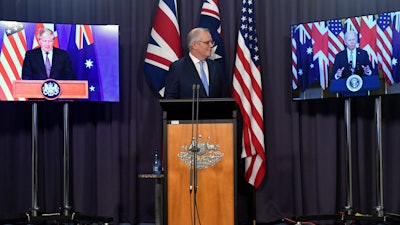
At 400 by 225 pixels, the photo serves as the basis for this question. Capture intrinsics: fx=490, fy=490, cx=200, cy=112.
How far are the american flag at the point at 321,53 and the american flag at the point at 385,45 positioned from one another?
0.44m

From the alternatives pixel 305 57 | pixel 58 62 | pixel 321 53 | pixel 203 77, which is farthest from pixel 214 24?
pixel 58 62

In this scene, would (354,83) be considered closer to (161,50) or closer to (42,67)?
(161,50)

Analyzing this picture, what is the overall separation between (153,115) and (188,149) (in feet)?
5.09

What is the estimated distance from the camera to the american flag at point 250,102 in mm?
4645

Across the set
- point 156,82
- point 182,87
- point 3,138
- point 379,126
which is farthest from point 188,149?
point 3,138

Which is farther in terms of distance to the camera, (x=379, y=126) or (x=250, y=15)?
(x=250, y=15)

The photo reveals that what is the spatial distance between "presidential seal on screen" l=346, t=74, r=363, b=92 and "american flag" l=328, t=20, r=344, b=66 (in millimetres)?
225

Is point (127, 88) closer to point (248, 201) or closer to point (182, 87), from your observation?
point (182, 87)

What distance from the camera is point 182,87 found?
4.27 meters

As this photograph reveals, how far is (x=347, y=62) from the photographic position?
410 centimetres

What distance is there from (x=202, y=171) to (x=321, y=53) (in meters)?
1.57

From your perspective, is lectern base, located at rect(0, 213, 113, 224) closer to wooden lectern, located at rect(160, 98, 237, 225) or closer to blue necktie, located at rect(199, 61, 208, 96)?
wooden lectern, located at rect(160, 98, 237, 225)

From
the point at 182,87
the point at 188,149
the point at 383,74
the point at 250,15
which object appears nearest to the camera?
the point at 188,149

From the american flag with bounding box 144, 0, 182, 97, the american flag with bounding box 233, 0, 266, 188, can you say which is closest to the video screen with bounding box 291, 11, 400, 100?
the american flag with bounding box 233, 0, 266, 188
